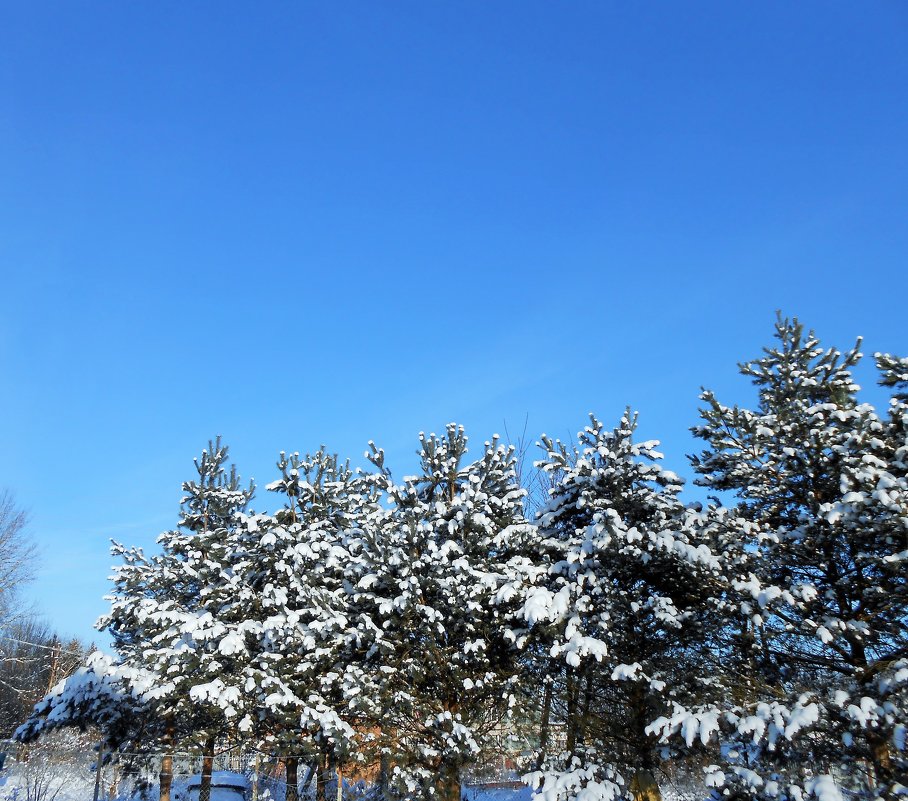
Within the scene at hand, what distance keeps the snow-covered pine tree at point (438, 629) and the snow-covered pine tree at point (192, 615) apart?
132 inches

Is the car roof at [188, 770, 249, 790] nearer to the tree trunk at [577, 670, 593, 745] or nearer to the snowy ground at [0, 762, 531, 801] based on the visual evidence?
the snowy ground at [0, 762, 531, 801]

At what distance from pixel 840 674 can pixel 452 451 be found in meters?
8.39

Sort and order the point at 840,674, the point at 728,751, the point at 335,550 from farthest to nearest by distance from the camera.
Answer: the point at 335,550 < the point at 840,674 < the point at 728,751

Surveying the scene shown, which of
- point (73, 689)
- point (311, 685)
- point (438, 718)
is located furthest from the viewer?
point (73, 689)

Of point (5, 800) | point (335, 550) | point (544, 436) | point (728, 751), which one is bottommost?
point (5, 800)

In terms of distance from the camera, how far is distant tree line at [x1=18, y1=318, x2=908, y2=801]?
33.8ft

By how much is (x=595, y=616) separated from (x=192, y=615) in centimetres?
907

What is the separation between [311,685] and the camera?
14820 mm

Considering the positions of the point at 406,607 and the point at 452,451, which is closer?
the point at 406,607

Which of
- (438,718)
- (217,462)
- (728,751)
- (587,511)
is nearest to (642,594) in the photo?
(587,511)

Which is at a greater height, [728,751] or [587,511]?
[587,511]

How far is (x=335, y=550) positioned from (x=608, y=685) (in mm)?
6555

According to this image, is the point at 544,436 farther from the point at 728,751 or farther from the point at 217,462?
the point at 217,462

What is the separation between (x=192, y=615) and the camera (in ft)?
51.3
